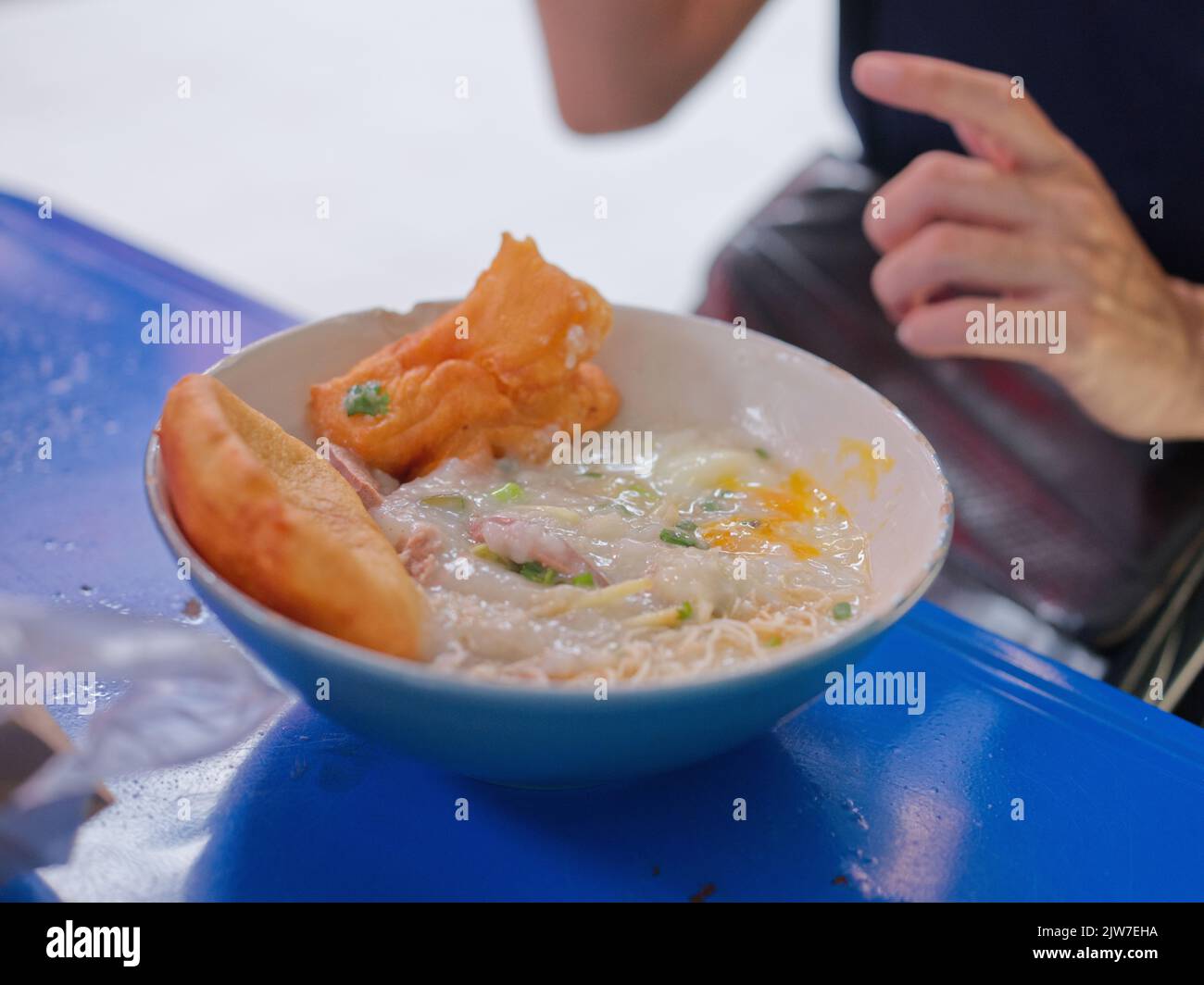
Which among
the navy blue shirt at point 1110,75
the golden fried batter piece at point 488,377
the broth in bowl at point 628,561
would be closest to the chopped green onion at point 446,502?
the broth in bowl at point 628,561

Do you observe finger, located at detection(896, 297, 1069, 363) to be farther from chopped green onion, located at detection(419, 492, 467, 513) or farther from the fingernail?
chopped green onion, located at detection(419, 492, 467, 513)

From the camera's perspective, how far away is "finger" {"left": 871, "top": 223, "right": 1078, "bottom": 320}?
1.86m

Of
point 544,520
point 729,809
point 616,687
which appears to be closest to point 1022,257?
point 544,520

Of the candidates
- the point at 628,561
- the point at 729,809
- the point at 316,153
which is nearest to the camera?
the point at 729,809

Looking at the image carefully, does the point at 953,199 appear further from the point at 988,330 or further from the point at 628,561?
the point at 628,561

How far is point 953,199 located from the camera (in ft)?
6.21

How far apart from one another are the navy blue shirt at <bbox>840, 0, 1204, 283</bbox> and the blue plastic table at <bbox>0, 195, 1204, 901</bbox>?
1.20m

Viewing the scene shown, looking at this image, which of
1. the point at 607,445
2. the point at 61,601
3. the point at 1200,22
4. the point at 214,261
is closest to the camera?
the point at 61,601

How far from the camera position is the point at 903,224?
1933 mm

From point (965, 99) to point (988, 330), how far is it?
375 millimetres

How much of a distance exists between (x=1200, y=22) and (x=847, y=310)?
2.58 feet

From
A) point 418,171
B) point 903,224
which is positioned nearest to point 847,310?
point 903,224

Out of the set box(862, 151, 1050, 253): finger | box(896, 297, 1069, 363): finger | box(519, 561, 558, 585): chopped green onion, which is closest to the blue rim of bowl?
box(519, 561, 558, 585): chopped green onion
